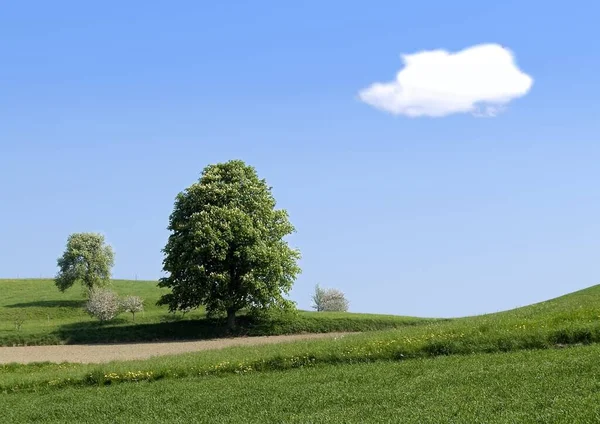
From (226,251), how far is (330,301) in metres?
53.4

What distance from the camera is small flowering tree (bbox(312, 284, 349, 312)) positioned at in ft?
378

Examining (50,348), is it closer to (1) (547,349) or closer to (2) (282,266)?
(2) (282,266)

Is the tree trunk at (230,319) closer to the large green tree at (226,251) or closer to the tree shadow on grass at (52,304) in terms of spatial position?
the large green tree at (226,251)

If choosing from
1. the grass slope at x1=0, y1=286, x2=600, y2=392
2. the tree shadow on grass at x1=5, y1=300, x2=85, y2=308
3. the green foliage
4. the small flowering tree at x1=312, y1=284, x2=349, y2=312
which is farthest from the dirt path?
the small flowering tree at x1=312, y1=284, x2=349, y2=312

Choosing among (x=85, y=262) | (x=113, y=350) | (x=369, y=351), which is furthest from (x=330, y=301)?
(x=369, y=351)

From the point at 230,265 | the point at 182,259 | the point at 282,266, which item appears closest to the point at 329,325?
the point at 282,266

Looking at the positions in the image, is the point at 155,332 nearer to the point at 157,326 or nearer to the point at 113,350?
the point at 157,326

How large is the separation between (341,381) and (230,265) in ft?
137

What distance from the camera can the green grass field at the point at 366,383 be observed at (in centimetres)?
1895

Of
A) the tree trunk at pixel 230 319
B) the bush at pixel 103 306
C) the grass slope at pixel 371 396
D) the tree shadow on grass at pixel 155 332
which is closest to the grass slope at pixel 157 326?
the tree shadow on grass at pixel 155 332

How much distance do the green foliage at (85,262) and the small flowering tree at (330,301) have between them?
36.7m

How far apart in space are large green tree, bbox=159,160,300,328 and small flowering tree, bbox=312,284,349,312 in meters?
46.8

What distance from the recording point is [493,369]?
23.9 m

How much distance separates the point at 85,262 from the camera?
95750 millimetres
